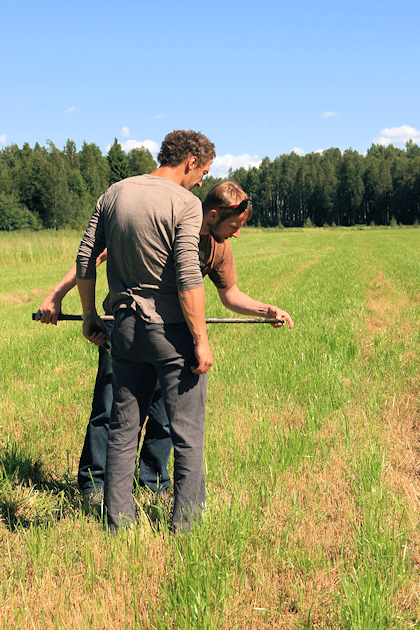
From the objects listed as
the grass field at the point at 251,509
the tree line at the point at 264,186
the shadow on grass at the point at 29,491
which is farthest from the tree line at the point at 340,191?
the shadow on grass at the point at 29,491

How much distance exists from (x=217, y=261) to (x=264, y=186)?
454 ft

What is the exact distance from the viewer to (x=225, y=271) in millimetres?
3275

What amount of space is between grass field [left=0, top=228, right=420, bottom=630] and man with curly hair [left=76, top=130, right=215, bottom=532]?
0.32 m

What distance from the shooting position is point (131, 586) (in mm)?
2238

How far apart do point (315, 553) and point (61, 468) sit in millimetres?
2087

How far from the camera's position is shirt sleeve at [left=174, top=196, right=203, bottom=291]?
238 cm

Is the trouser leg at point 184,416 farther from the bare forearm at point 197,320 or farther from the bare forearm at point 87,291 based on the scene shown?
the bare forearm at point 87,291

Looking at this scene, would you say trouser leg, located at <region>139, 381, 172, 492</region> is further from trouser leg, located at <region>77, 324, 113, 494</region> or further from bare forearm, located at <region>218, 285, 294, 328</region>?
bare forearm, located at <region>218, 285, 294, 328</region>

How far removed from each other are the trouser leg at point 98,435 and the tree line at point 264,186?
7374 centimetres

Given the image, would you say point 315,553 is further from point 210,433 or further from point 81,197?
point 81,197

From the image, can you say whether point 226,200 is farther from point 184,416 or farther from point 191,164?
point 184,416

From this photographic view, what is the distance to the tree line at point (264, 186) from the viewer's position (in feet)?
261

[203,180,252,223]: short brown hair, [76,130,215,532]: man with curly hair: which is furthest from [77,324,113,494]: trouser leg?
[203,180,252,223]: short brown hair

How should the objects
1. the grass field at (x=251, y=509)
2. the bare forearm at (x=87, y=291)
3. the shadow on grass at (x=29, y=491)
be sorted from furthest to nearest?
the shadow on grass at (x=29, y=491), the bare forearm at (x=87, y=291), the grass field at (x=251, y=509)
